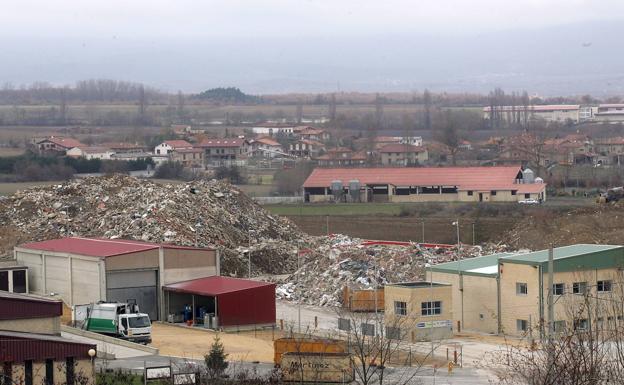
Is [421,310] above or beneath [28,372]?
beneath

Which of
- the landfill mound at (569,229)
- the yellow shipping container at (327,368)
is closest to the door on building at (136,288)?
the yellow shipping container at (327,368)

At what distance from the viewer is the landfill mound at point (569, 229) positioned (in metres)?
26.8

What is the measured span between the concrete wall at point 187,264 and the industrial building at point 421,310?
3427 mm

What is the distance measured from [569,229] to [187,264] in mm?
9466

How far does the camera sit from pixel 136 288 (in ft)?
68.6

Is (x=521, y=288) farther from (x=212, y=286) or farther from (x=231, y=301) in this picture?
(x=212, y=286)

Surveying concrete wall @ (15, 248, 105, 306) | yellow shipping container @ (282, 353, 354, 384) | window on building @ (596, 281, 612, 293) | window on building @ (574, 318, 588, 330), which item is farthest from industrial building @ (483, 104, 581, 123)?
yellow shipping container @ (282, 353, 354, 384)

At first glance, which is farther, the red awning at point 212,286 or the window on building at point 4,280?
the window on building at point 4,280

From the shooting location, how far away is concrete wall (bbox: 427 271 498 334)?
65.4ft

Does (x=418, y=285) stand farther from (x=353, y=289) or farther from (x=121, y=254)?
(x=121, y=254)

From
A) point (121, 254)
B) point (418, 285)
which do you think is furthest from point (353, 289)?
point (121, 254)

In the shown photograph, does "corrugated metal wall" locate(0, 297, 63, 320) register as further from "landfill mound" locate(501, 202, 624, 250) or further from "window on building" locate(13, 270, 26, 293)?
"landfill mound" locate(501, 202, 624, 250)

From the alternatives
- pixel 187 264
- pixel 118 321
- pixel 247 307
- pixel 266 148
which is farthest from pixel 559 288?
pixel 266 148

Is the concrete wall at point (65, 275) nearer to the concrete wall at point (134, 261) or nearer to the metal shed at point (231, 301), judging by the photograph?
the concrete wall at point (134, 261)
